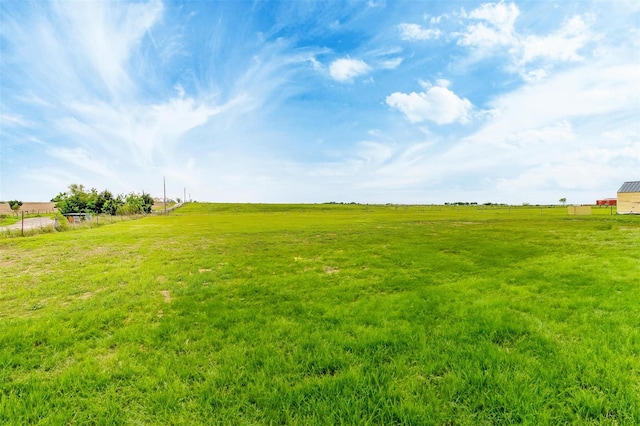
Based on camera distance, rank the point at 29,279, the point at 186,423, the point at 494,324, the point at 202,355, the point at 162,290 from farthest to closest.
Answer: the point at 29,279 < the point at 162,290 < the point at 494,324 < the point at 202,355 < the point at 186,423

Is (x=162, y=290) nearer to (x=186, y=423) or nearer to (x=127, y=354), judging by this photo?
(x=127, y=354)

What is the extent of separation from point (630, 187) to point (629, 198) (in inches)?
94.8

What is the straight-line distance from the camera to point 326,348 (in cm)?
444

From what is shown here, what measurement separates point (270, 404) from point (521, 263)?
11035 mm

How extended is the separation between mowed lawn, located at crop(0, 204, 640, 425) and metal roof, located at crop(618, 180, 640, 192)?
6242cm

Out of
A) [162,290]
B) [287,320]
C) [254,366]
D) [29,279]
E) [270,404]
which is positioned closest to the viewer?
[270,404]

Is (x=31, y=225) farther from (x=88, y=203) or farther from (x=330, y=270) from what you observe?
(x=330, y=270)

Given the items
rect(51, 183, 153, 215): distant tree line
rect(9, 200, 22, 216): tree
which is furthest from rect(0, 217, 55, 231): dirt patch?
rect(9, 200, 22, 216): tree

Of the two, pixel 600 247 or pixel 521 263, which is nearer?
pixel 521 263

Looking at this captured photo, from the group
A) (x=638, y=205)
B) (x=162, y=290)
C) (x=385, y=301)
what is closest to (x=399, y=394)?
(x=385, y=301)

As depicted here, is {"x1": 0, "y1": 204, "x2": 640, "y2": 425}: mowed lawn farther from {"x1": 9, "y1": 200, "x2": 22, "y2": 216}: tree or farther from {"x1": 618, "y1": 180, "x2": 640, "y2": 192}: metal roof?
{"x1": 9, "y1": 200, "x2": 22, "y2": 216}: tree

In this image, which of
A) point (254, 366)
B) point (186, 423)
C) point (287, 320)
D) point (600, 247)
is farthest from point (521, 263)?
point (186, 423)

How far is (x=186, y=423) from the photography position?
3.09 m

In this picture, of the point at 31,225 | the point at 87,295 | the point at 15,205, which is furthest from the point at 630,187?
the point at 15,205
